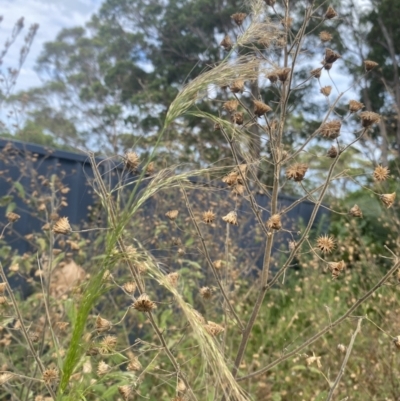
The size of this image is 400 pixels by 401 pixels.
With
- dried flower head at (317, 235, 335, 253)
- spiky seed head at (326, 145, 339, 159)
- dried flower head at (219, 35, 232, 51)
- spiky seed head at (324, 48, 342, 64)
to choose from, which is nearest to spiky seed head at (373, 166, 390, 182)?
spiky seed head at (326, 145, 339, 159)

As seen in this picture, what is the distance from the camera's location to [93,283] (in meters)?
0.81

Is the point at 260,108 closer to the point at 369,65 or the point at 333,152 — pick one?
the point at 333,152

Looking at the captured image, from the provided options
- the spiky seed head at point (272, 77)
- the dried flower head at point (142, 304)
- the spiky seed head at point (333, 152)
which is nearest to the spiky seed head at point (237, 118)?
the spiky seed head at point (272, 77)

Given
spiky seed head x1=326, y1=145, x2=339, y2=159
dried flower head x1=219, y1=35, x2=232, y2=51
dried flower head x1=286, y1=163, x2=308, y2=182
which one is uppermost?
dried flower head x1=219, y1=35, x2=232, y2=51

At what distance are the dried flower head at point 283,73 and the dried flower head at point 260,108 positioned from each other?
0.31 ft

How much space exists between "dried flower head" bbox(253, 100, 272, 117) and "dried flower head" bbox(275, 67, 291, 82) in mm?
94

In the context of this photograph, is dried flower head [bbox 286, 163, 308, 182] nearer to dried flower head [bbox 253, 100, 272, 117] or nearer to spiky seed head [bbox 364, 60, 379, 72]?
dried flower head [bbox 253, 100, 272, 117]

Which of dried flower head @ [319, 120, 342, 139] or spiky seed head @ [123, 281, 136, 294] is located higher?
dried flower head @ [319, 120, 342, 139]

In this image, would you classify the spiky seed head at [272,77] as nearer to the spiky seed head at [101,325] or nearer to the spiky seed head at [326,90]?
the spiky seed head at [326,90]

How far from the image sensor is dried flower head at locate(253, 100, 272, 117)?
1.29 m

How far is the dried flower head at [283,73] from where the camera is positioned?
4.41ft

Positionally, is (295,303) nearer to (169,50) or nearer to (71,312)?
(71,312)

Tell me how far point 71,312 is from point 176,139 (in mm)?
3994

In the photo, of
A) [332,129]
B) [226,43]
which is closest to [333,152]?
[332,129]
